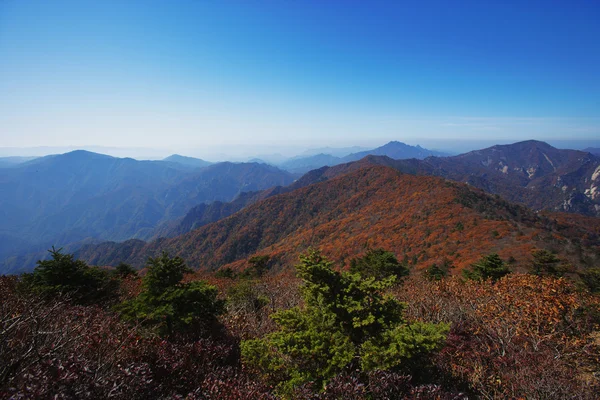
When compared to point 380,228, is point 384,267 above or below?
above

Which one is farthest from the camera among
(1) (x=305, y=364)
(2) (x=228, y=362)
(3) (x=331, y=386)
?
(2) (x=228, y=362)

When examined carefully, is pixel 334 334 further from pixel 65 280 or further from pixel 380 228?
pixel 380 228

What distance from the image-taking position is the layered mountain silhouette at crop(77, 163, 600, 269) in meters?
32.3

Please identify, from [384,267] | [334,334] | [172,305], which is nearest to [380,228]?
[384,267]

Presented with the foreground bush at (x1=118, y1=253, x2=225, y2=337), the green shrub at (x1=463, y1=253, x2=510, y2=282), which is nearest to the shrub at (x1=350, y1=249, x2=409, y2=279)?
the green shrub at (x1=463, y1=253, x2=510, y2=282)

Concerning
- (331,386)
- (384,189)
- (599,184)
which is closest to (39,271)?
(331,386)

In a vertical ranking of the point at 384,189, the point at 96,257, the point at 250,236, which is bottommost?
the point at 96,257

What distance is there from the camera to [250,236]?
8831 centimetres

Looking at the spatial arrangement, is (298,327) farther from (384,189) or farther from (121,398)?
(384,189)

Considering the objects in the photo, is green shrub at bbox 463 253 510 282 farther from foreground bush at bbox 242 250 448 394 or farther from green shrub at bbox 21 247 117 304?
green shrub at bbox 21 247 117 304

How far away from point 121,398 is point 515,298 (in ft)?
36.8

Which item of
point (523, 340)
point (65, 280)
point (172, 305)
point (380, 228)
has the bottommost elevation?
point (380, 228)

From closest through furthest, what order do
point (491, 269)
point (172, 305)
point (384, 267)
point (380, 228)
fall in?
point (172, 305), point (491, 269), point (384, 267), point (380, 228)

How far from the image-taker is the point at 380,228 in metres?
52.3
